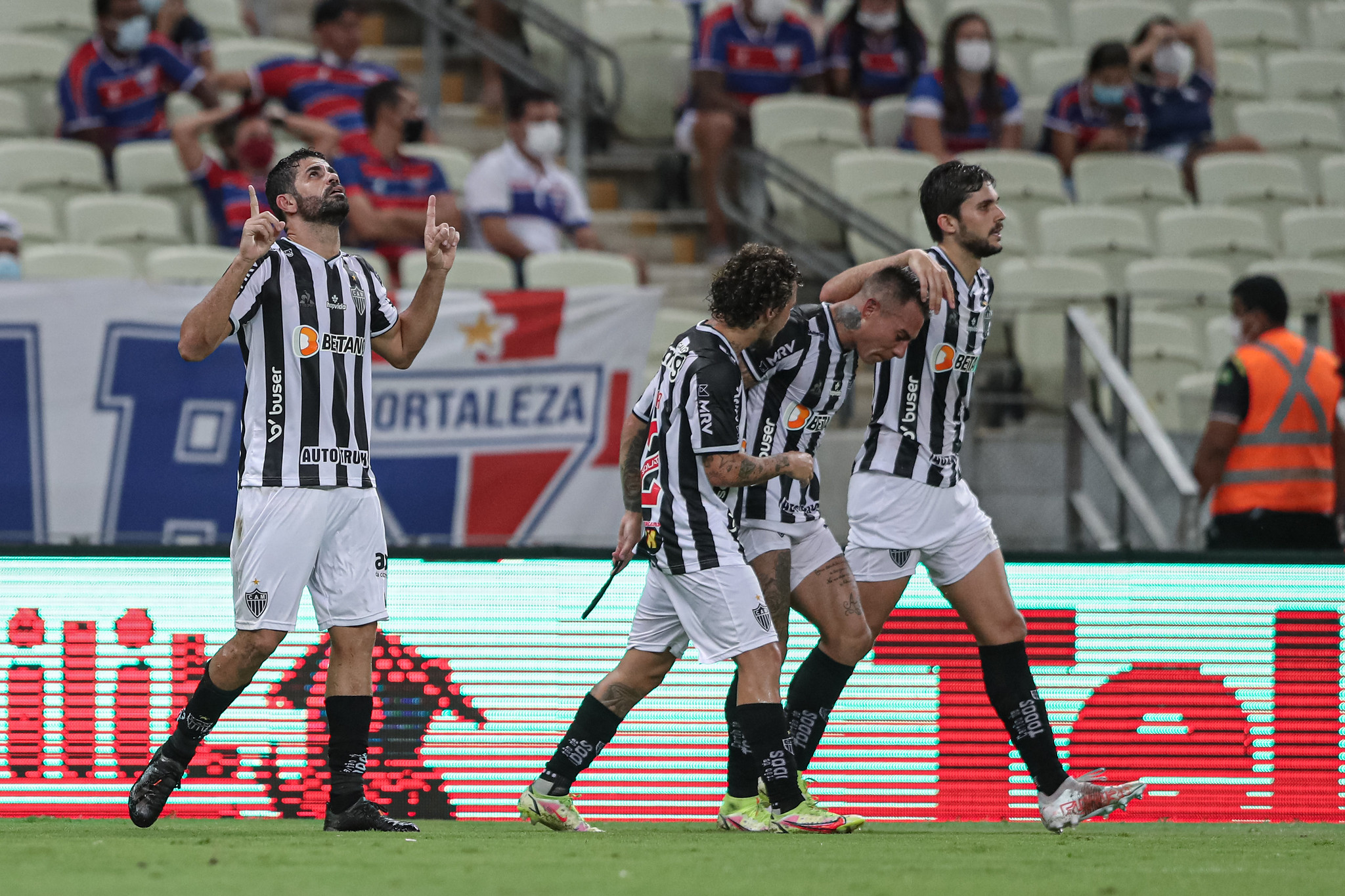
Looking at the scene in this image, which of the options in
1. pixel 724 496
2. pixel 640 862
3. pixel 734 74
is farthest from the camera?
pixel 734 74

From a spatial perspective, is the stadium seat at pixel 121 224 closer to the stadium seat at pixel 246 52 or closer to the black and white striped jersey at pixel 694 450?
the stadium seat at pixel 246 52

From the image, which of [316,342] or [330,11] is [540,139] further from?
[316,342]

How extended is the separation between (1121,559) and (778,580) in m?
1.61

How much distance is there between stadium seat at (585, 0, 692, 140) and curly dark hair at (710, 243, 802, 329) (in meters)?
6.93

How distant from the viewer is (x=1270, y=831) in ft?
A: 19.8

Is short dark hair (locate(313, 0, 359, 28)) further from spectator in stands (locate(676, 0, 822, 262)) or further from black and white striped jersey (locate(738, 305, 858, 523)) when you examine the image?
black and white striped jersey (locate(738, 305, 858, 523))

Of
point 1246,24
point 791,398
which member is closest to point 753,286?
point 791,398

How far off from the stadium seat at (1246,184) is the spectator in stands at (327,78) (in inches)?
227

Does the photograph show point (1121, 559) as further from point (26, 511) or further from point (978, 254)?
point (26, 511)

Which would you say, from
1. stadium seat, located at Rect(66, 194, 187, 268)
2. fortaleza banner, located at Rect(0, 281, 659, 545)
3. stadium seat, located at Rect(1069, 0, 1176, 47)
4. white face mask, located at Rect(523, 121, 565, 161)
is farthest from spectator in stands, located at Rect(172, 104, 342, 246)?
stadium seat, located at Rect(1069, 0, 1176, 47)

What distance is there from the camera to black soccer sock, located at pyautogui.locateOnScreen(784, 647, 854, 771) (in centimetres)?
565

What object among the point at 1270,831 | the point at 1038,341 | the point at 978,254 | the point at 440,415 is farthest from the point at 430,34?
the point at 1270,831

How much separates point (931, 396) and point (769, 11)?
21.6 ft

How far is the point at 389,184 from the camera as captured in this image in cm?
987
